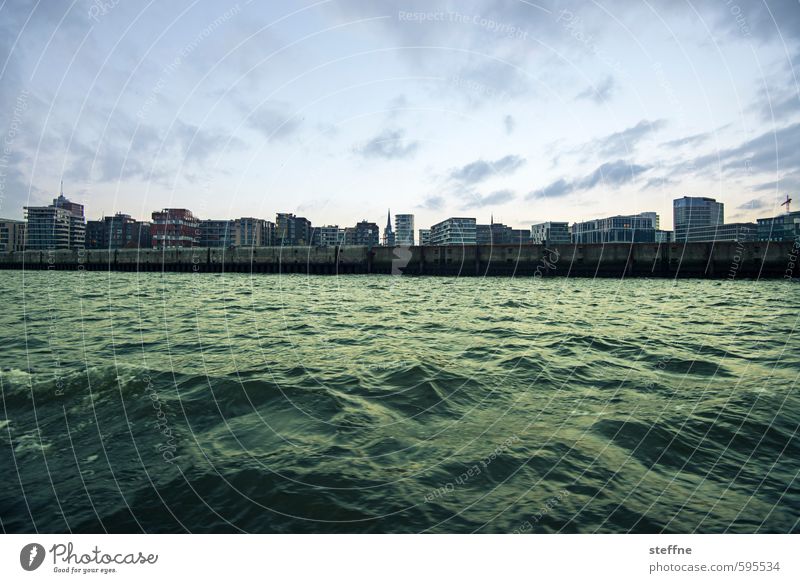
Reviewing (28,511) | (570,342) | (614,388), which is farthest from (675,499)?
(570,342)

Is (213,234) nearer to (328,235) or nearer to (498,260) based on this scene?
(328,235)

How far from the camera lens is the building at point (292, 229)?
154125 millimetres

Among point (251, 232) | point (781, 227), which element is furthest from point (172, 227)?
point (781, 227)

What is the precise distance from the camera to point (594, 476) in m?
4.43

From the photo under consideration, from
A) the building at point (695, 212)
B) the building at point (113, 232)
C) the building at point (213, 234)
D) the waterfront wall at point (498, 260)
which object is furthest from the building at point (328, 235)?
the building at point (695, 212)

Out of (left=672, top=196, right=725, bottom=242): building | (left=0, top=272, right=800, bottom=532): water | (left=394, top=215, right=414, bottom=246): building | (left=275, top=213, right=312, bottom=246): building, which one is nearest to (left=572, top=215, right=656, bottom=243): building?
(left=672, top=196, right=725, bottom=242): building

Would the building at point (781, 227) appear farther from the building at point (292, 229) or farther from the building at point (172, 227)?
the building at point (172, 227)

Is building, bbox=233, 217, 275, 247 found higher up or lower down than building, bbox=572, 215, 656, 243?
lower down

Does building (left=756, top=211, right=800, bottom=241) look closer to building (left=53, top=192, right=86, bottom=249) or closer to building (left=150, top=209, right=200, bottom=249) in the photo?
building (left=150, top=209, right=200, bottom=249)

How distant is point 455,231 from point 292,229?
67.5 metres

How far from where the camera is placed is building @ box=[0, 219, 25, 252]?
4914 inches

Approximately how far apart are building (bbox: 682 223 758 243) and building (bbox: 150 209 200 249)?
193130mm

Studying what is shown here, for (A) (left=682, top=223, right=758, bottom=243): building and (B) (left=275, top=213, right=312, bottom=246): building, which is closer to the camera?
→ (B) (left=275, top=213, right=312, bottom=246): building

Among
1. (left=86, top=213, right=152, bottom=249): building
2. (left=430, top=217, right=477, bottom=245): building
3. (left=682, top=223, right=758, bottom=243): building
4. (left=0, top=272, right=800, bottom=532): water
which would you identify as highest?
(left=682, top=223, right=758, bottom=243): building
